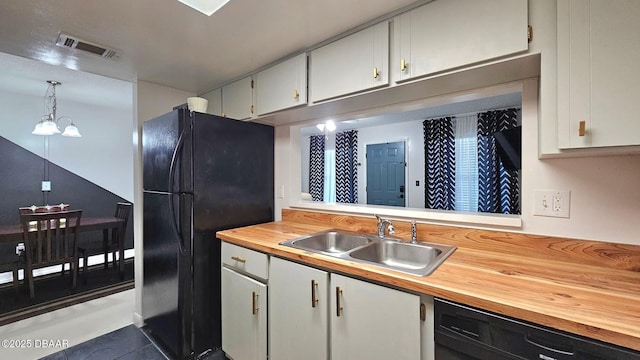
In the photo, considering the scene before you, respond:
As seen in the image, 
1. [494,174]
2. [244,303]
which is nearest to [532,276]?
[244,303]

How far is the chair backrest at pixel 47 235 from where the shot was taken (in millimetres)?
2758

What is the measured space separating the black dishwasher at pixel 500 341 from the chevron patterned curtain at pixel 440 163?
155 inches

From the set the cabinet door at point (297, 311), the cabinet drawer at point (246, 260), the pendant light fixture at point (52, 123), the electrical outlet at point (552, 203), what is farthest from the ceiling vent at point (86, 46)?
the electrical outlet at point (552, 203)

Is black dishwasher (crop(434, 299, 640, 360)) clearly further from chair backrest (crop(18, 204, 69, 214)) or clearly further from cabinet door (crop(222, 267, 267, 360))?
chair backrest (crop(18, 204, 69, 214))

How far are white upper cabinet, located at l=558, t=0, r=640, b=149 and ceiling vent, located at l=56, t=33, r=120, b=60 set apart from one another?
2.46 m

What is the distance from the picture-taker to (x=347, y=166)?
18.7 feet

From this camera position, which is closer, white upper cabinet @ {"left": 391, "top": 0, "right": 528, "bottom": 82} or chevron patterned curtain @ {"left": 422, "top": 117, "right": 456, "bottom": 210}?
white upper cabinet @ {"left": 391, "top": 0, "right": 528, "bottom": 82}

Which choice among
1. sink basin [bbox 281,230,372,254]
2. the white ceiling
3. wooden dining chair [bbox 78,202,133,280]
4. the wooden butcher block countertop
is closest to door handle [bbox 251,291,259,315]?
the wooden butcher block countertop

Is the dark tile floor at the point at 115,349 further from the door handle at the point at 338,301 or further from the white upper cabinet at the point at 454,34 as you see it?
the white upper cabinet at the point at 454,34

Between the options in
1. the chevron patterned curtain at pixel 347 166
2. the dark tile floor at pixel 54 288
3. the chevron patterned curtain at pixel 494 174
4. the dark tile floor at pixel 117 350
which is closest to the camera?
the dark tile floor at pixel 117 350

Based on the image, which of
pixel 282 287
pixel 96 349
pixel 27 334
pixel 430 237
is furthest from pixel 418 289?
pixel 27 334

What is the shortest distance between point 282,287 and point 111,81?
311 cm

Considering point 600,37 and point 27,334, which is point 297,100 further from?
point 27,334

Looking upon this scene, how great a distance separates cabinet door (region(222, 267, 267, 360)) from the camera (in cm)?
157
